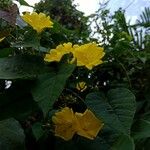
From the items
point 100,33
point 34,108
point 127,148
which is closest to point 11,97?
point 34,108

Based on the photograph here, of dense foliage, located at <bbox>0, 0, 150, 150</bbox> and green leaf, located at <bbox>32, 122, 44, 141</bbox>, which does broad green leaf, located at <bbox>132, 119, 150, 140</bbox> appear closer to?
dense foliage, located at <bbox>0, 0, 150, 150</bbox>

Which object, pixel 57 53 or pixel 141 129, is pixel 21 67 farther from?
pixel 141 129

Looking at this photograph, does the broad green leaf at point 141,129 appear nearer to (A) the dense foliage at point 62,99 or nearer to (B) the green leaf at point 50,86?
(A) the dense foliage at point 62,99

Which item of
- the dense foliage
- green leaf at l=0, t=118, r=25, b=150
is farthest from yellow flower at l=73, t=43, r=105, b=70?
green leaf at l=0, t=118, r=25, b=150

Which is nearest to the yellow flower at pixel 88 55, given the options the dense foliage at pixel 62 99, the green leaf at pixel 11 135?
the dense foliage at pixel 62 99

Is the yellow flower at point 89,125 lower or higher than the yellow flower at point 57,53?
lower

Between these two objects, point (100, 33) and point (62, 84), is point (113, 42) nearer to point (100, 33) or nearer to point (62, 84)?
point (100, 33)
